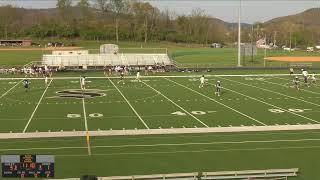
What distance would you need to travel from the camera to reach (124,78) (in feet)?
156

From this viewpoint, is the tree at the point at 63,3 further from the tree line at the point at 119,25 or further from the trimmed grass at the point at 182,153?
the trimmed grass at the point at 182,153

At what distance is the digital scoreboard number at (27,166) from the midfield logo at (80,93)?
21456 millimetres

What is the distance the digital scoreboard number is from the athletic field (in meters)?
3.65

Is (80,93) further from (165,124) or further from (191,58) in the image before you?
(191,58)

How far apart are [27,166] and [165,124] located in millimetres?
12645

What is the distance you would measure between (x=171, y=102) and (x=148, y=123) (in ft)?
23.1

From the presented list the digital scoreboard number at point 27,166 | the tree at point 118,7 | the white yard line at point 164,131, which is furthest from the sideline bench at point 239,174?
the tree at point 118,7

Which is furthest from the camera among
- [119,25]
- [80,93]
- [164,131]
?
[119,25]

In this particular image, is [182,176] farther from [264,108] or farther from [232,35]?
[232,35]

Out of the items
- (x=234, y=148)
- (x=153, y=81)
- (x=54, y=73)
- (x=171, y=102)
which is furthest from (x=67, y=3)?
(x=234, y=148)

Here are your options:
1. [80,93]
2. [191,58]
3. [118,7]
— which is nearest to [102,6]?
[118,7]

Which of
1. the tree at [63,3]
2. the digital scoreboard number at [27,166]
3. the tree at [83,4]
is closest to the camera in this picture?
the digital scoreboard number at [27,166]

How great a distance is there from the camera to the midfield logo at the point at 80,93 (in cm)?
3478

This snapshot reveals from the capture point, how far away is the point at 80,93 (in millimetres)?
36344
